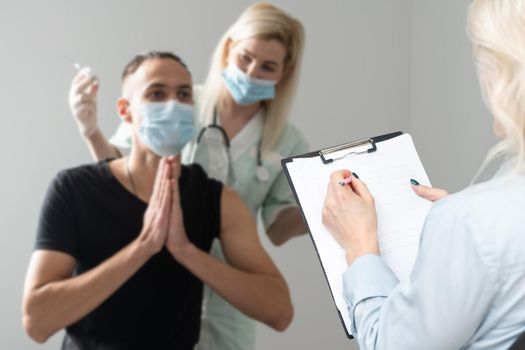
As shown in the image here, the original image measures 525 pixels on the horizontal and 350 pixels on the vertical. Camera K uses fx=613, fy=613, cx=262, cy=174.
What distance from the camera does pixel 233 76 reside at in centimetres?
179

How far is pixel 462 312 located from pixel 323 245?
31 cm

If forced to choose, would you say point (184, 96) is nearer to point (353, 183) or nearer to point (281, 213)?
point (281, 213)

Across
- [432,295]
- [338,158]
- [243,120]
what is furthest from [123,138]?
[432,295]

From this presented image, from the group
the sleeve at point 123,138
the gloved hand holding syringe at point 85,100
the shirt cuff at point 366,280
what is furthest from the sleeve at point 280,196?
the shirt cuff at point 366,280

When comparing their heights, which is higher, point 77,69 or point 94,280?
point 77,69

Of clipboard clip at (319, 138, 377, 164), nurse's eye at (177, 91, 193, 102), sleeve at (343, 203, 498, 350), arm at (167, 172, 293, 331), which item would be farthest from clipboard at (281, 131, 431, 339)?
nurse's eye at (177, 91, 193, 102)

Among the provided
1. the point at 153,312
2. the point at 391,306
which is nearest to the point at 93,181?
the point at 153,312

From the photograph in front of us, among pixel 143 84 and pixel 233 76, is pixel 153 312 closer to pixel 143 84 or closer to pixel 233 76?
pixel 143 84

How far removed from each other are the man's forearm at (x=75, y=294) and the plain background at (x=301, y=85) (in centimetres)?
41

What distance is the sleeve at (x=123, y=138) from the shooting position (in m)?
1.79

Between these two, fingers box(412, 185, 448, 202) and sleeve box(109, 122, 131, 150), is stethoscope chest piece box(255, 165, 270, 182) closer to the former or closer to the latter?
sleeve box(109, 122, 131, 150)

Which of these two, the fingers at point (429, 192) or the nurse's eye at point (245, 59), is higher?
the nurse's eye at point (245, 59)

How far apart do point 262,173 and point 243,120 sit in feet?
0.56

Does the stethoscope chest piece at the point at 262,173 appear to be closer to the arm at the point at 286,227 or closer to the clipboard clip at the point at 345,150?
the arm at the point at 286,227
